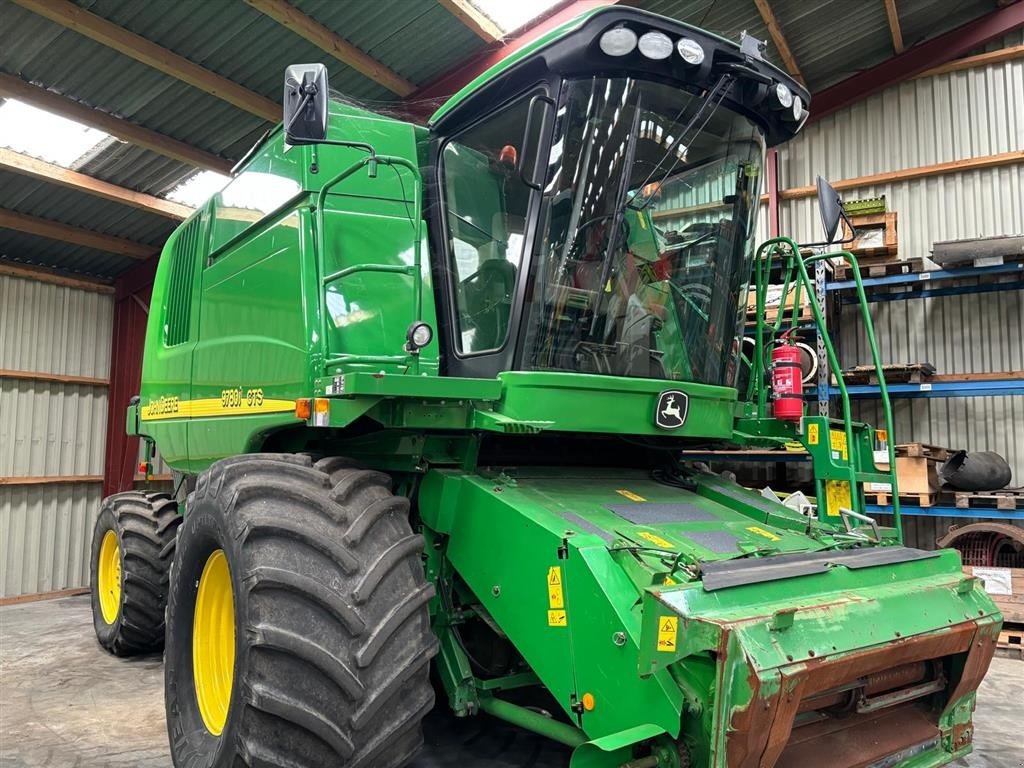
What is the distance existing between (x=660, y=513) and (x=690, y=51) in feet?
6.27

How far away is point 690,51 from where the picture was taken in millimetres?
3186

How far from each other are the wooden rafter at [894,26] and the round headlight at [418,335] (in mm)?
6949

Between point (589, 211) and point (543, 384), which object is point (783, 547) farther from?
point (589, 211)

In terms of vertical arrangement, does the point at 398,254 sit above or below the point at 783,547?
above

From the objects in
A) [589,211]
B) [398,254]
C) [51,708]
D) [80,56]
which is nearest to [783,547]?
[589,211]

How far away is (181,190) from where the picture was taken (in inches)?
350

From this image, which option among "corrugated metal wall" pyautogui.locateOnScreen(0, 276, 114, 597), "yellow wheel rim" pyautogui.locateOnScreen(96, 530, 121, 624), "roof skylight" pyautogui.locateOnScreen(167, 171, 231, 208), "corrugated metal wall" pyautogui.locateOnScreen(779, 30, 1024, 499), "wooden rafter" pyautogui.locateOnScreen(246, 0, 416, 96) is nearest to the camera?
"wooden rafter" pyautogui.locateOnScreen(246, 0, 416, 96)

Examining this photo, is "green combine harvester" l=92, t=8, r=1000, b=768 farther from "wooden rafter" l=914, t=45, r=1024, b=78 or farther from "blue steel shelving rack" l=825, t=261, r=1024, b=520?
"wooden rafter" l=914, t=45, r=1024, b=78

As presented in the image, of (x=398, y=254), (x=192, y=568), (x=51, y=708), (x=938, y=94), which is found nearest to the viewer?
(x=192, y=568)

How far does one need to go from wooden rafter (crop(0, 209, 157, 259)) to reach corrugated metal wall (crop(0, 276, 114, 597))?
102 cm

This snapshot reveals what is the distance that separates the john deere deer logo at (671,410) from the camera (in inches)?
134

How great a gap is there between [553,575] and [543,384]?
0.82m

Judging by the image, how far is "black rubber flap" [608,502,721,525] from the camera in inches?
125

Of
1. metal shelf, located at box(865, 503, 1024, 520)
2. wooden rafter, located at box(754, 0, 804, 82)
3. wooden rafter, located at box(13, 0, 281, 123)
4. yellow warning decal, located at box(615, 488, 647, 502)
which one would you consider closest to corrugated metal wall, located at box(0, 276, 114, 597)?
wooden rafter, located at box(13, 0, 281, 123)
